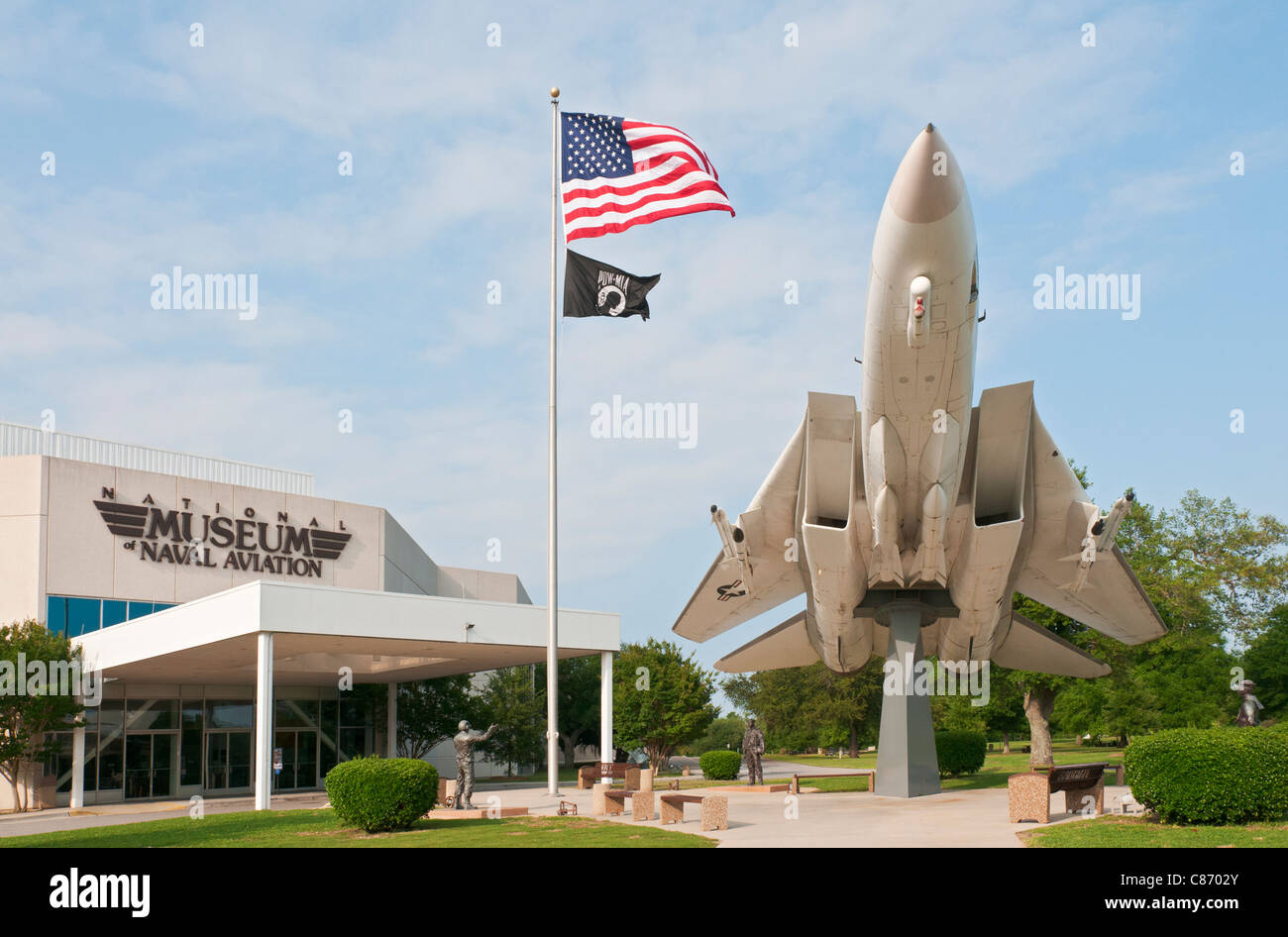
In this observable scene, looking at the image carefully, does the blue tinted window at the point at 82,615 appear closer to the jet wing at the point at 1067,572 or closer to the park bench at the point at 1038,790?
the jet wing at the point at 1067,572

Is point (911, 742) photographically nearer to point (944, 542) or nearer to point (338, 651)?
point (944, 542)

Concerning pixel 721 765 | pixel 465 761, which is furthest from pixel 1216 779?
pixel 721 765

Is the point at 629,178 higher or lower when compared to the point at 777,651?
higher

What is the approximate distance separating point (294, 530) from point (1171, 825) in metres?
33.6

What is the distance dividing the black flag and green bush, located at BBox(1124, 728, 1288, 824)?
1265cm

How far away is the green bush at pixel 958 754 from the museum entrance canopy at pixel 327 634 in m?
9.70

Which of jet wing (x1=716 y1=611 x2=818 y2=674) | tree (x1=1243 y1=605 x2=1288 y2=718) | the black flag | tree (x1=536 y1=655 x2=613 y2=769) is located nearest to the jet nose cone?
the black flag

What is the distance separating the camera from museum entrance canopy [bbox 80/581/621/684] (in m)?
24.3

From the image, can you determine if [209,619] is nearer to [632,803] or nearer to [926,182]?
[632,803]

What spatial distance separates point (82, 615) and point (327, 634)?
14934 millimetres

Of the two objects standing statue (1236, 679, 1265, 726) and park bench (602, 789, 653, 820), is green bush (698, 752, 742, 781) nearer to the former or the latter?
park bench (602, 789, 653, 820)

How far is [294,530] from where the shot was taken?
40375mm

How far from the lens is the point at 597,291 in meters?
21.7

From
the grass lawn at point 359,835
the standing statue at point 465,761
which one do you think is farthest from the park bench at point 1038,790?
the standing statue at point 465,761
